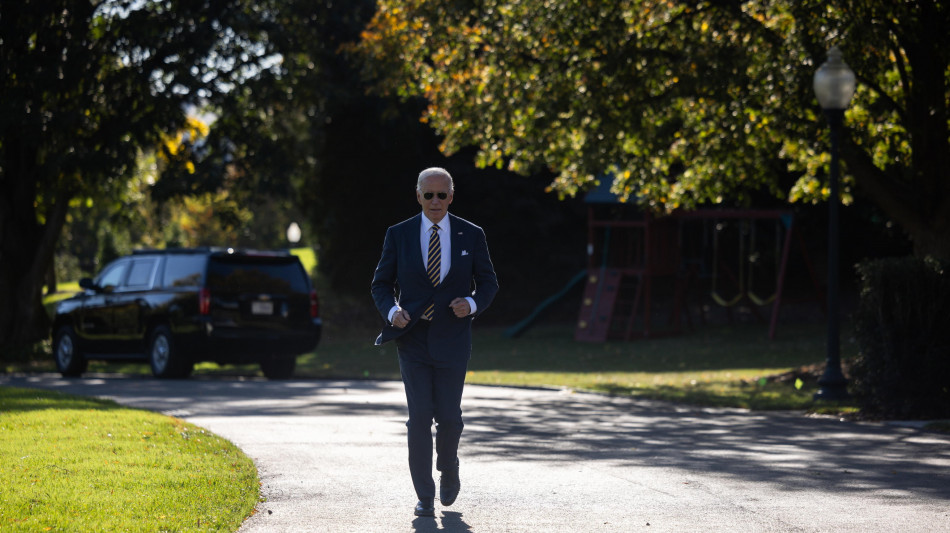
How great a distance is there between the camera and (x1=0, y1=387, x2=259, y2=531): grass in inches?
265

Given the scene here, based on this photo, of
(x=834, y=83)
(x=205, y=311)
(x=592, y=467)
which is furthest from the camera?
(x=205, y=311)

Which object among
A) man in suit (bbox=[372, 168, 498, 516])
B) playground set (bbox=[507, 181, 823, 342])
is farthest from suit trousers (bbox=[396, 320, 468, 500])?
playground set (bbox=[507, 181, 823, 342])

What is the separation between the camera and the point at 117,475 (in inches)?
317

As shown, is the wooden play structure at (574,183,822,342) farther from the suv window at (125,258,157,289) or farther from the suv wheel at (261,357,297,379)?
the suv window at (125,258,157,289)

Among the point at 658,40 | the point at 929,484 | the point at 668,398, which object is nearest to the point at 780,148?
the point at 658,40

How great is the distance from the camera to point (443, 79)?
20938mm

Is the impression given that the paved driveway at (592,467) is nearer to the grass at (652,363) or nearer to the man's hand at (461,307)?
the man's hand at (461,307)

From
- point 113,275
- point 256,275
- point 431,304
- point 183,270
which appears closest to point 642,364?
point 256,275

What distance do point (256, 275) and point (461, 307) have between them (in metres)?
12.0

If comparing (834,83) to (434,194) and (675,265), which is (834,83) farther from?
(675,265)

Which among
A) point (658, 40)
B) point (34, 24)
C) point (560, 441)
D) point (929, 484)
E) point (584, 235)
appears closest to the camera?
point (929, 484)

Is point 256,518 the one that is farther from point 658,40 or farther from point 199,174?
point 199,174

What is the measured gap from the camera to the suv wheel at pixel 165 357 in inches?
734

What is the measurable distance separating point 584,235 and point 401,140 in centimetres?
601
